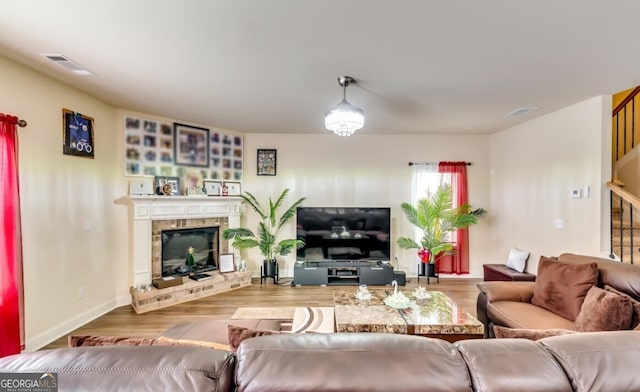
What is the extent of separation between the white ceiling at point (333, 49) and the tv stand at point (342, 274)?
2613 mm

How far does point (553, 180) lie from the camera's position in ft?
13.0

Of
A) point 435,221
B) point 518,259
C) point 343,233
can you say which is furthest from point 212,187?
point 518,259

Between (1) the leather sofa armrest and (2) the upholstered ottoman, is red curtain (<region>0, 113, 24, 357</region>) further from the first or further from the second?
(1) the leather sofa armrest

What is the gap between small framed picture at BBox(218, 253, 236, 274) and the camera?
468cm

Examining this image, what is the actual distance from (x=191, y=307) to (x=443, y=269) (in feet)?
13.9

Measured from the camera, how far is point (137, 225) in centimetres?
392

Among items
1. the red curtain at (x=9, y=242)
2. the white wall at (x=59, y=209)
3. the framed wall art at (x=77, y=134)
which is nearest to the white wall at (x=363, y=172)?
the white wall at (x=59, y=209)

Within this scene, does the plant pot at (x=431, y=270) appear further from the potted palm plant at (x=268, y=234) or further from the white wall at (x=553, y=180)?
the potted palm plant at (x=268, y=234)

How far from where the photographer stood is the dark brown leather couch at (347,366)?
2.88 ft

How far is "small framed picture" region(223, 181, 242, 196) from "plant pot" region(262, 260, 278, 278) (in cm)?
133

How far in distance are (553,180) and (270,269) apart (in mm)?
4418

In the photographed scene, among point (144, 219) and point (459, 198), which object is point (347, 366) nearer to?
point (144, 219)

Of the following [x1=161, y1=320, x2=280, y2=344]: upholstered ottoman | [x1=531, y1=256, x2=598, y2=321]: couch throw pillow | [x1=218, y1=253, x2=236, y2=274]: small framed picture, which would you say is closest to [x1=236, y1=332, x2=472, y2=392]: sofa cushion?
[x1=161, y1=320, x2=280, y2=344]: upholstered ottoman

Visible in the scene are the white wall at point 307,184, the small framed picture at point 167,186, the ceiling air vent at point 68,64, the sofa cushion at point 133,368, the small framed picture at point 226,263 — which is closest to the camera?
the sofa cushion at point 133,368
